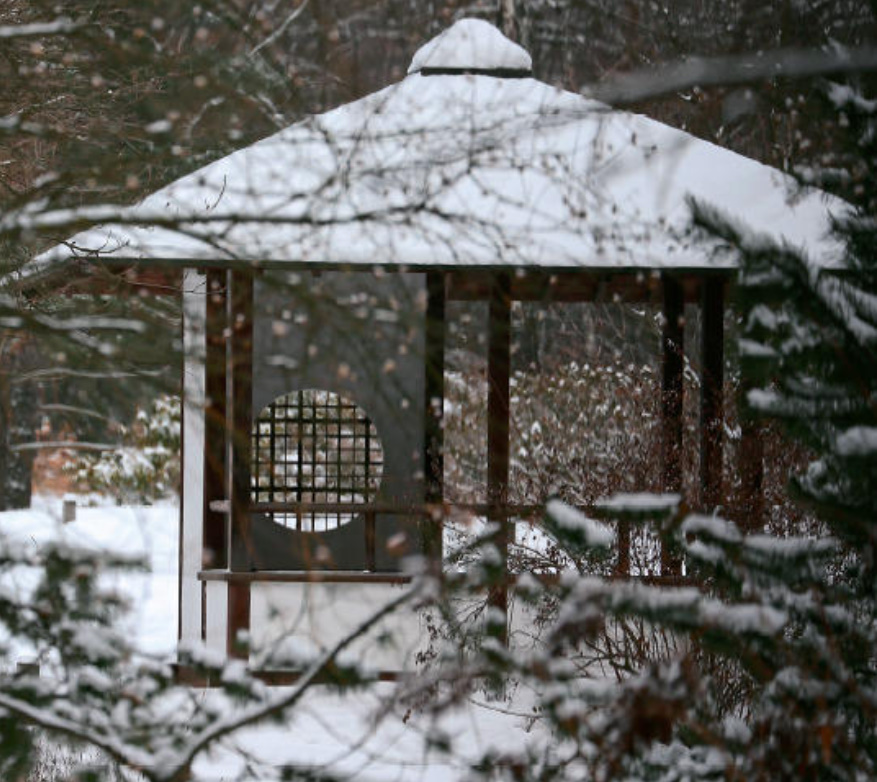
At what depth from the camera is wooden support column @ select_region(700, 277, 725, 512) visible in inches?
328

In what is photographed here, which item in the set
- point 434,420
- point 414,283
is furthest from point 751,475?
point 414,283

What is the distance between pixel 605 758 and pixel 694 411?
29.7ft

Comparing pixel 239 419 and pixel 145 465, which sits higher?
pixel 239 419

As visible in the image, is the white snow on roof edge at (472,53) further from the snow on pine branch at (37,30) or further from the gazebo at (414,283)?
the snow on pine branch at (37,30)

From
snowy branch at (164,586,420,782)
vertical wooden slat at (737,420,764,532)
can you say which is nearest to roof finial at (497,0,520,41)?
vertical wooden slat at (737,420,764,532)

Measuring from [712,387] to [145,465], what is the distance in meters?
9.64

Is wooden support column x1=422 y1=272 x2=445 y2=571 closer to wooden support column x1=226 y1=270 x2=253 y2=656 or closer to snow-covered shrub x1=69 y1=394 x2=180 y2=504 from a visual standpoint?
wooden support column x1=226 y1=270 x2=253 y2=656

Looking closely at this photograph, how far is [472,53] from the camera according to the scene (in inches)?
384

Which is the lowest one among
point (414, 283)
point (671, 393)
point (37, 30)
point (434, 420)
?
point (434, 420)

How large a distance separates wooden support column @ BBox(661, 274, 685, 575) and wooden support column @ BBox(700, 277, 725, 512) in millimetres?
146

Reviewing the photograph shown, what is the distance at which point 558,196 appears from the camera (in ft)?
30.2

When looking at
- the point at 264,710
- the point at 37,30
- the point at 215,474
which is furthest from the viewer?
the point at 215,474

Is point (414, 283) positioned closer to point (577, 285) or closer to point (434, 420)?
point (434, 420)

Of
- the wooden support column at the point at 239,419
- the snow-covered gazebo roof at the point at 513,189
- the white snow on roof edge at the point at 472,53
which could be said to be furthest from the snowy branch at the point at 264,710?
the white snow on roof edge at the point at 472,53
